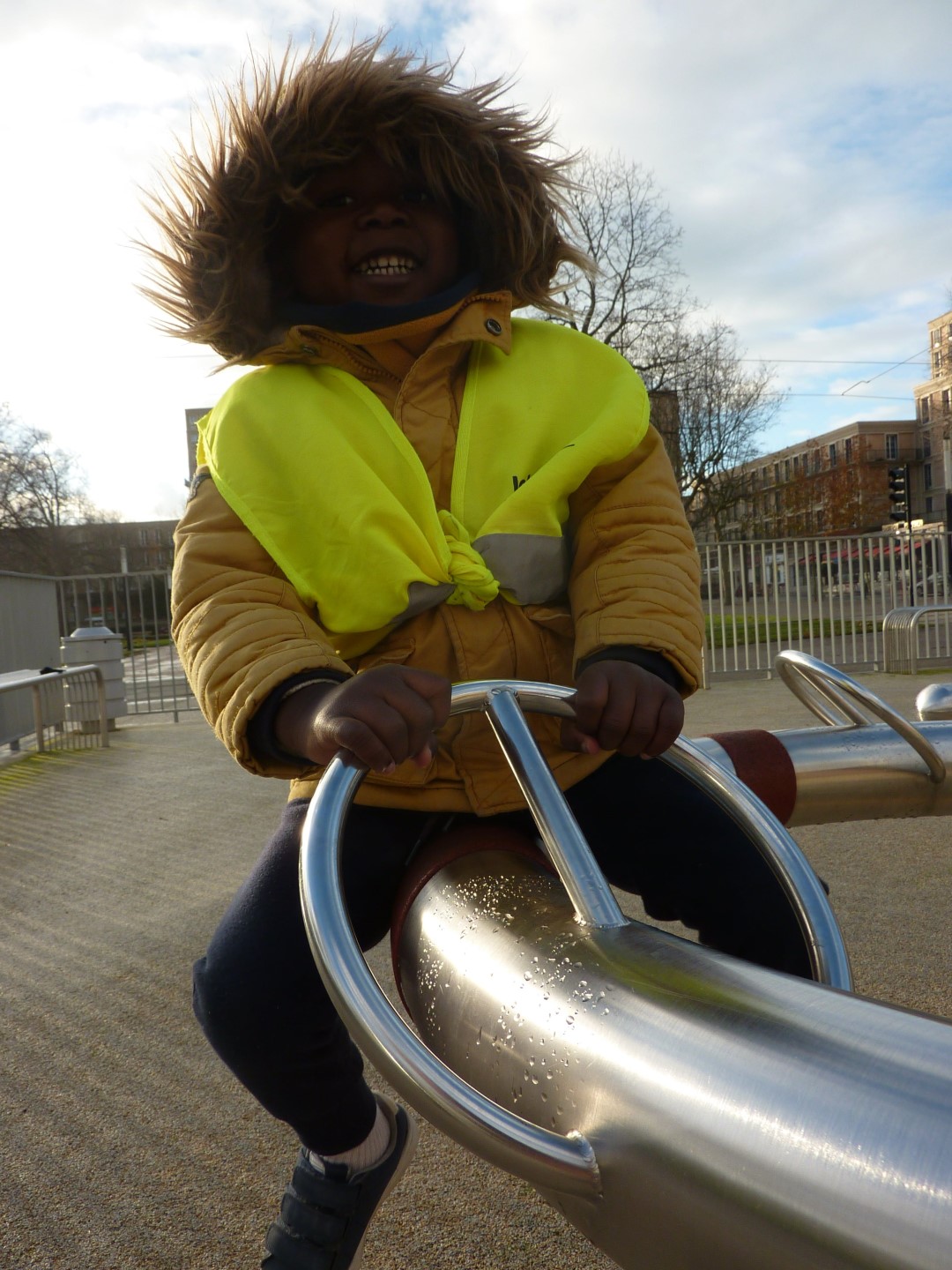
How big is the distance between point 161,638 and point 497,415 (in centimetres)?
983

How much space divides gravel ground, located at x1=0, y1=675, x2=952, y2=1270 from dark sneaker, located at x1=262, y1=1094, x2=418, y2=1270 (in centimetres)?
31

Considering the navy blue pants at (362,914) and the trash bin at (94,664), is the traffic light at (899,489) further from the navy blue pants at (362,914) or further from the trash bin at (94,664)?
the navy blue pants at (362,914)

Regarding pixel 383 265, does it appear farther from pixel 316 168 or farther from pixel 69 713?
pixel 69 713

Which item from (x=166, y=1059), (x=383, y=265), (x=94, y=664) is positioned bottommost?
(x=166, y=1059)

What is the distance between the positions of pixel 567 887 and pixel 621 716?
26 centimetres

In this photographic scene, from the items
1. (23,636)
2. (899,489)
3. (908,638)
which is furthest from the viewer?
(899,489)

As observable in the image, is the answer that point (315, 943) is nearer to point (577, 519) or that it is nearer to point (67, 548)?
point (577, 519)

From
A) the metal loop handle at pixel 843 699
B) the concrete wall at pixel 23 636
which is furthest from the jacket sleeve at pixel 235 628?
the concrete wall at pixel 23 636

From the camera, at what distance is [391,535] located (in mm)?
1414

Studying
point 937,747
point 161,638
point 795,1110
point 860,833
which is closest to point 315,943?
point 795,1110

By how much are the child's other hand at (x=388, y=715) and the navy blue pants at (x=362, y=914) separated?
0.33 m

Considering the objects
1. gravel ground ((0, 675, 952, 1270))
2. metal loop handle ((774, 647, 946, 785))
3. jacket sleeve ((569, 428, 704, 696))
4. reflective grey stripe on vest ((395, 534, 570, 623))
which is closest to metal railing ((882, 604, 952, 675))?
gravel ground ((0, 675, 952, 1270))

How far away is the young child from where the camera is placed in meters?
1.27

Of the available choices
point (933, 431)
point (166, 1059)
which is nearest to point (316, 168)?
point (166, 1059)
